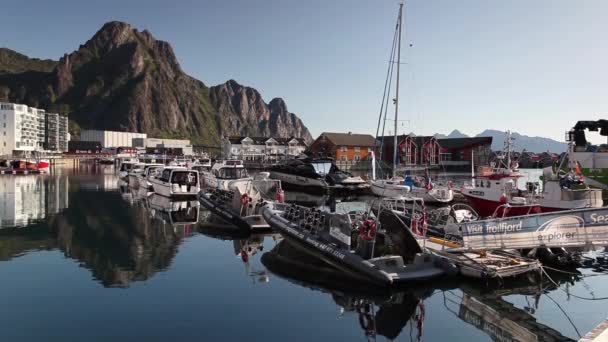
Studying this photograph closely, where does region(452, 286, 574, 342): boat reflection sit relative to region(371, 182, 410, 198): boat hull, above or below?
below

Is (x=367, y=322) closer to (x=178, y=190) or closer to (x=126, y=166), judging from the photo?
(x=178, y=190)

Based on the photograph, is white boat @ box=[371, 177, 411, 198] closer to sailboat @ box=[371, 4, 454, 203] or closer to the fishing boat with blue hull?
sailboat @ box=[371, 4, 454, 203]

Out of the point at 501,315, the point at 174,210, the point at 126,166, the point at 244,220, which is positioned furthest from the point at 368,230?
the point at 126,166

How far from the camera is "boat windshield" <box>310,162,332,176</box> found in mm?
56900

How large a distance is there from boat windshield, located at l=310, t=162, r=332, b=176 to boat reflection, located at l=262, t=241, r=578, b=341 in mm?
39625

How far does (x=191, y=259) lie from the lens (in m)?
18.8

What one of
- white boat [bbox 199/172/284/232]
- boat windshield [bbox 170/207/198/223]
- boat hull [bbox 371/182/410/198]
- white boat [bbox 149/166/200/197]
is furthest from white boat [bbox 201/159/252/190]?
white boat [bbox 199/172/284/232]

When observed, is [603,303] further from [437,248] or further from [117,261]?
[117,261]

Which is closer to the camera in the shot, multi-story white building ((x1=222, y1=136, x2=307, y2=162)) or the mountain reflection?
the mountain reflection

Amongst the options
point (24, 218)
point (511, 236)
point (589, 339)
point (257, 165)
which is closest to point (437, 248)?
point (511, 236)

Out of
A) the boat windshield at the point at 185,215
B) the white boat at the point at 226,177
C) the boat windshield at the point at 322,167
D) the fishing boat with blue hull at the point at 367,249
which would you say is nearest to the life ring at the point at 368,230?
the fishing boat with blue hull at the point at 367,249

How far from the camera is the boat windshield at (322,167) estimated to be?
187ft

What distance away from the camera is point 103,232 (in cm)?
2431

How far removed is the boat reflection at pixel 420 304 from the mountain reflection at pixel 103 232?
5.99 m
